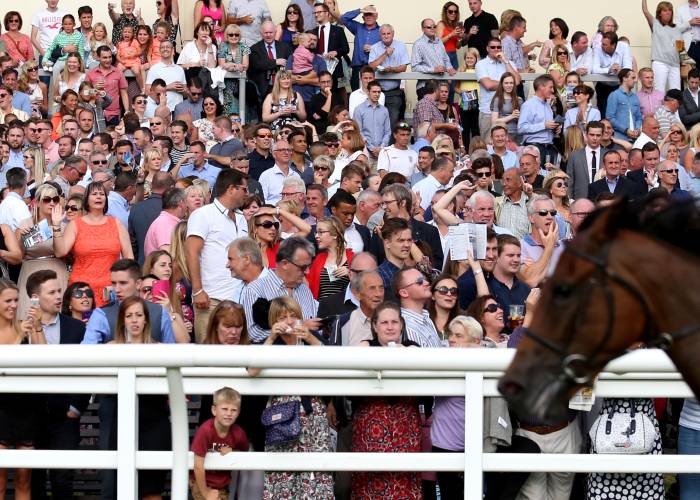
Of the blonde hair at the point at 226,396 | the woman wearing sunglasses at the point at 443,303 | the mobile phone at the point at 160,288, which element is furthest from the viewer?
the mobile phone at the point at 160,288

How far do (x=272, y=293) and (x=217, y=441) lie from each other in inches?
104

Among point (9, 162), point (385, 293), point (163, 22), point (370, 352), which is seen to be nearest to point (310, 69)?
point (163, 22)

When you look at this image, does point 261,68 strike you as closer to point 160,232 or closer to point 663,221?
point 160,232

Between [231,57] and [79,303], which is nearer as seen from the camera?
[79,303]

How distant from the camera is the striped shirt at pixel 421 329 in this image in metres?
7.76

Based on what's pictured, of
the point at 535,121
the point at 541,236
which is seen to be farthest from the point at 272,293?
the point at 535,121

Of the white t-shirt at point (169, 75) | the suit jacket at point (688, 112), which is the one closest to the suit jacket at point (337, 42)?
the white t-shirt at point (169, 75)

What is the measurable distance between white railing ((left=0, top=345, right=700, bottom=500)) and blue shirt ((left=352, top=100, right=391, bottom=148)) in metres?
10.4

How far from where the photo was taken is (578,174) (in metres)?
14.4

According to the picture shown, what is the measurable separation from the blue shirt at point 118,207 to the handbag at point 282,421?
18.2 ft

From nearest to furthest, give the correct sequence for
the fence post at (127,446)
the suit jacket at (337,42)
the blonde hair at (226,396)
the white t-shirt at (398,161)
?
1. the fence post at (127,446)
2. the blonde hair at (226,396)
3. the white t-shirt at (398,161)
4. the suit jacket at (337,42)

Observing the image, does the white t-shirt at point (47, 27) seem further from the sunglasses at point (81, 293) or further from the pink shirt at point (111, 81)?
the sunglasses at point (81, 293)

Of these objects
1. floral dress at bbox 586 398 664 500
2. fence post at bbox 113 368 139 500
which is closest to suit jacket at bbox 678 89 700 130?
floral dress at bbox 586 398 664 500

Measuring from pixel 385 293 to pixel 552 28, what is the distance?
36.2ft
